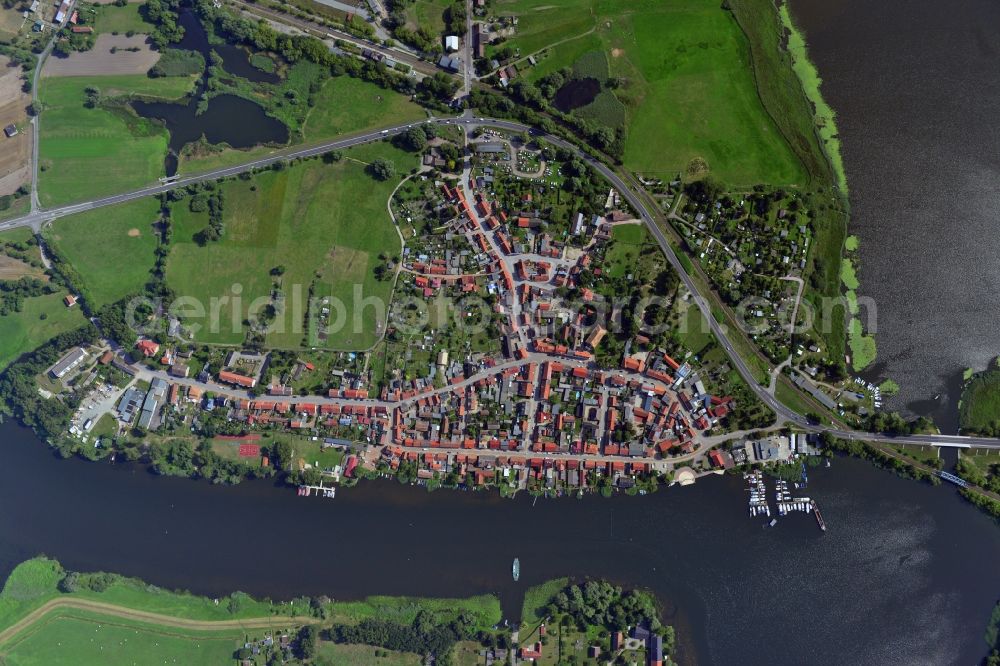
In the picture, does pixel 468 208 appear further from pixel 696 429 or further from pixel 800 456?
pixel 800 456

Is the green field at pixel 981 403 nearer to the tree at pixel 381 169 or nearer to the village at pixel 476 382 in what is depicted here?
the village at pixel 476 382

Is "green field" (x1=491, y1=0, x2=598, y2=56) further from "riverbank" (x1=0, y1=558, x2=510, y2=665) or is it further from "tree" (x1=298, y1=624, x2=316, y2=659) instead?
"tree" (x1=298, y1=624, x2=316, y2=659)

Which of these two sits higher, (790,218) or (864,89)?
(864,89)

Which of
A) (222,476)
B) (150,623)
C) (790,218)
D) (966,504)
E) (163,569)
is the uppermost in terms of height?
(790,218)

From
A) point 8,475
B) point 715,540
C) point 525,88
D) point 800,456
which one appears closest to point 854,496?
point 800,456

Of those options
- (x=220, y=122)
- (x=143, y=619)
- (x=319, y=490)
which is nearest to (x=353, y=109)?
(x=220, y=122)

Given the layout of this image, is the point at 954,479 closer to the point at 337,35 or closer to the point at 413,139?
the point at 413,139

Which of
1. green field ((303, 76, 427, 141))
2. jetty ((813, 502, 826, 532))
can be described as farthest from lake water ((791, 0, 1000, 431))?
green field ((303, 76, 427, 141))
